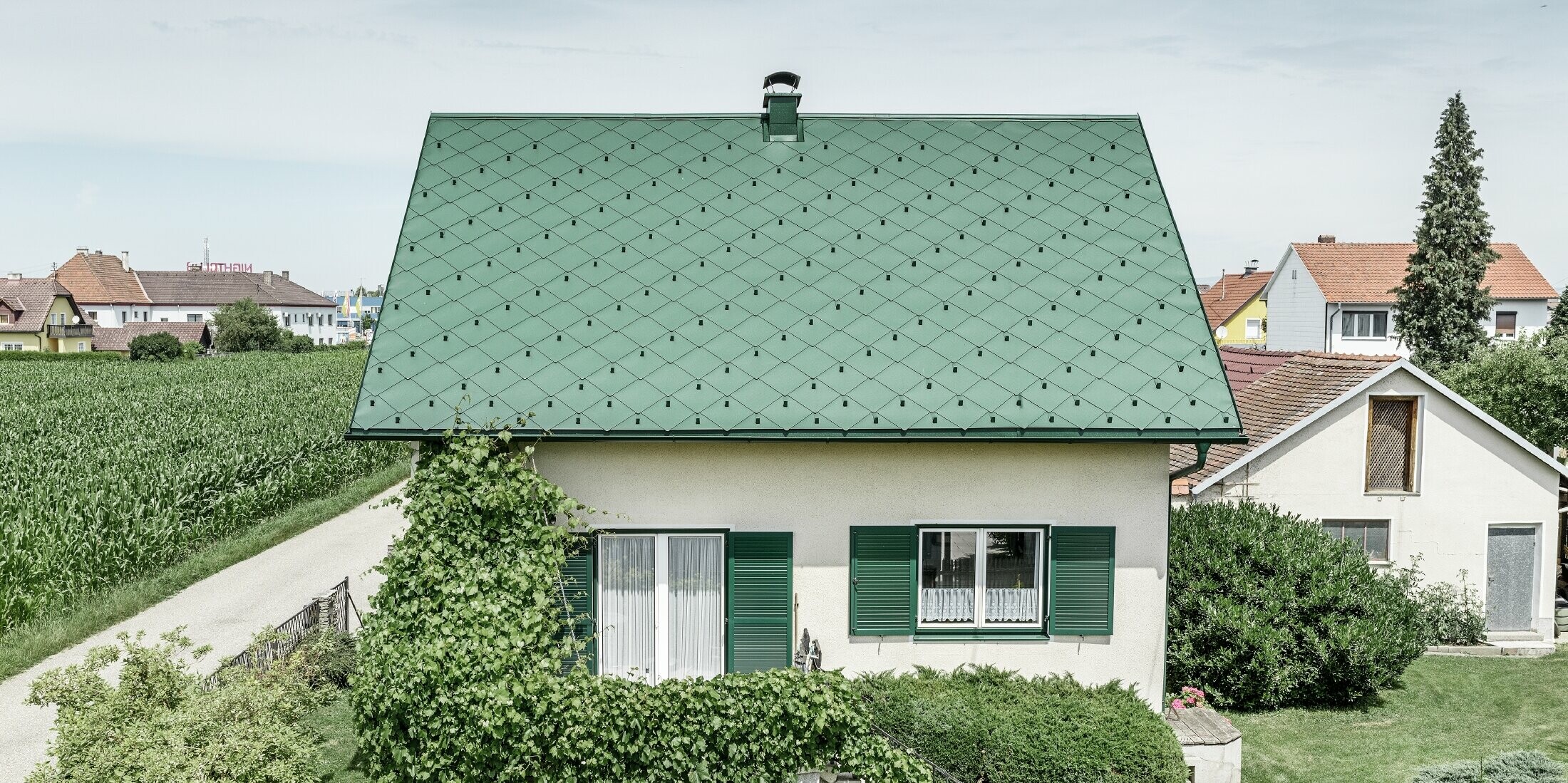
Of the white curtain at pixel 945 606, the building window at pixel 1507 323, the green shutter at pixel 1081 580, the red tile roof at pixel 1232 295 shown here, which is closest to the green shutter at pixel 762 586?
the white curtain at pixel 945 606

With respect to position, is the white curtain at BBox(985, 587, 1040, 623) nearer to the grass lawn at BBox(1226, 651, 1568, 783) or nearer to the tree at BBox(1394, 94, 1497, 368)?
the grass lawn at BBox(1226, 651, 1568, 783)

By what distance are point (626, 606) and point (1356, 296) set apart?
60740mm

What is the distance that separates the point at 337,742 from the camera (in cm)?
1240

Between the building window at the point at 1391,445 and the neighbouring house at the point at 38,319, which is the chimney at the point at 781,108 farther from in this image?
the neighbouring house at the point at 38,319

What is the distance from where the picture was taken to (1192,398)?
11125 millimetres

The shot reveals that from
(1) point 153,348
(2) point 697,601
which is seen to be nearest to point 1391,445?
(2) point 697,601

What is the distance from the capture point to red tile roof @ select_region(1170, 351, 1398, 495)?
63.7ft

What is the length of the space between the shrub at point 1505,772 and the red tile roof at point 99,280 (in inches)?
5126

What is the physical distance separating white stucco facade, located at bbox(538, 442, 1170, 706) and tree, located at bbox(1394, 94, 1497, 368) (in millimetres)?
43641

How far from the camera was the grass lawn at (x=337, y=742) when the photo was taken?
11.4 meters

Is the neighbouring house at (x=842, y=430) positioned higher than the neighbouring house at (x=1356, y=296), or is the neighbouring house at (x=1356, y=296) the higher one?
the neighbouring house at (x=1356, y=296)

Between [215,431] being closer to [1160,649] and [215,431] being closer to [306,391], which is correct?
[306,391]

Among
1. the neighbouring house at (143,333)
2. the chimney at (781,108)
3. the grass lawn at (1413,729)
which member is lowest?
the grass lawn at (1413,729)

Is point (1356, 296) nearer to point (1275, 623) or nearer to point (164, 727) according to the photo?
point (1275, 623)
